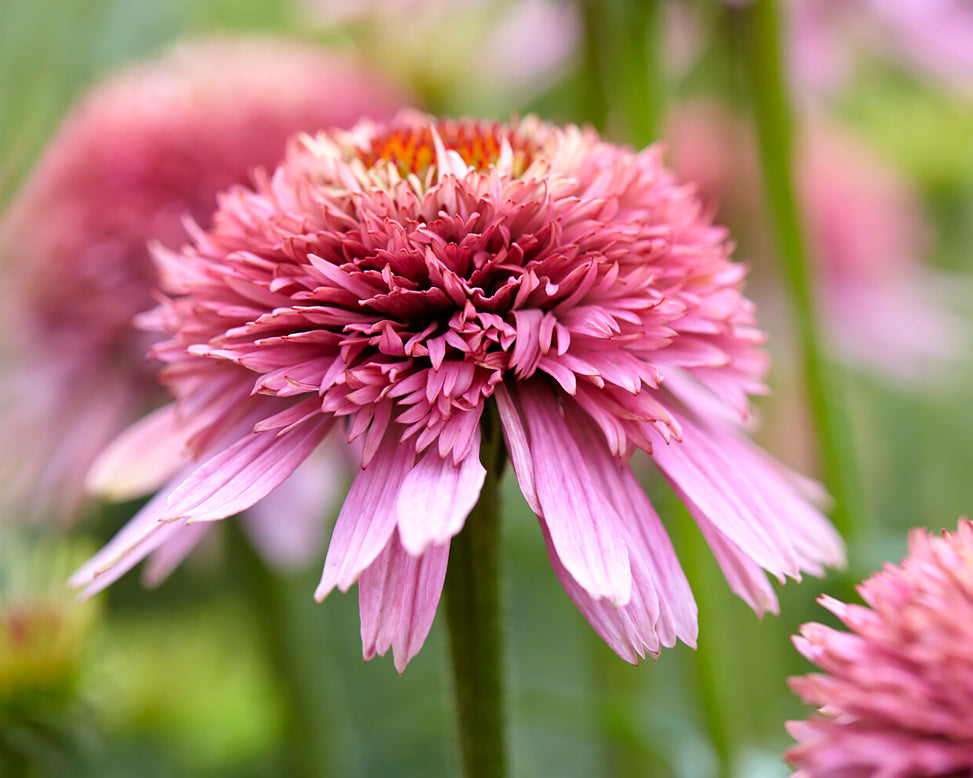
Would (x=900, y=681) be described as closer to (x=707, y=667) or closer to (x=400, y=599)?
(x=400, y=599)

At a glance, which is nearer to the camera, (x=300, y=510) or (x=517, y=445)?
(x=517, y=445)

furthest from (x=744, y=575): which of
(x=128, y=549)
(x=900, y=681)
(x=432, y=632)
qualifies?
(x=432, y=632)

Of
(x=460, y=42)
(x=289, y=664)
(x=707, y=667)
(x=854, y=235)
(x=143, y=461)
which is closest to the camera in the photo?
(x=143, y=461)

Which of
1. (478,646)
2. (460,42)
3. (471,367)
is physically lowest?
(478,646)

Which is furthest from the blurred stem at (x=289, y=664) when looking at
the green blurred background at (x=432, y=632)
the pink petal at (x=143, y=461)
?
the pink petal at (x=143, y=461)

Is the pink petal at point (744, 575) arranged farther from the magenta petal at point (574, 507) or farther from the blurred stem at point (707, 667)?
the blurred stem at point (707, 667)

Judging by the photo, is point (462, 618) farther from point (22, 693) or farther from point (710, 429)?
point (22, 693)

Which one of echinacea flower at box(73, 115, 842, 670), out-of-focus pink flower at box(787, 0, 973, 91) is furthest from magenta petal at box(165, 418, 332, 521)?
out-of-focus pink flower at box(787, 0, 973, 91)
